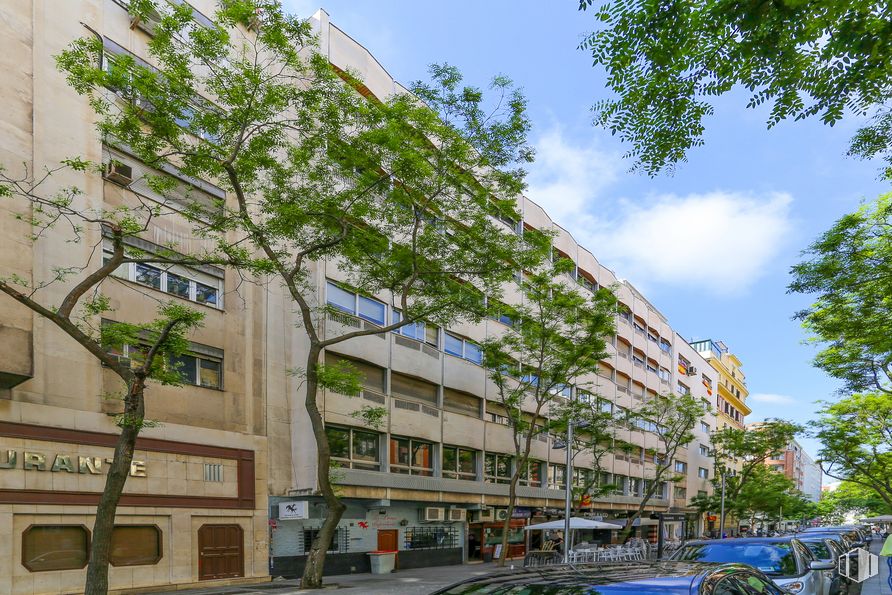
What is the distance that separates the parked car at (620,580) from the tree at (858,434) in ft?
124

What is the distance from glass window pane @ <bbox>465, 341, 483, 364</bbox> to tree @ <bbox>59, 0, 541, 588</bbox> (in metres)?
11.2

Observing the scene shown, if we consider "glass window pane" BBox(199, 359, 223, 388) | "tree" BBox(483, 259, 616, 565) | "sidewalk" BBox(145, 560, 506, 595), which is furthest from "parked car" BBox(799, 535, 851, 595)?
"glass window pane" BBox(199, 359, 223, 388)

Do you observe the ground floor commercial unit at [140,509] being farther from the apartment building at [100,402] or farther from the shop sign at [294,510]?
the shop sign at [294,510]

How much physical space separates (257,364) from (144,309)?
13.4ft

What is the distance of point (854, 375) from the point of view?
22.0m

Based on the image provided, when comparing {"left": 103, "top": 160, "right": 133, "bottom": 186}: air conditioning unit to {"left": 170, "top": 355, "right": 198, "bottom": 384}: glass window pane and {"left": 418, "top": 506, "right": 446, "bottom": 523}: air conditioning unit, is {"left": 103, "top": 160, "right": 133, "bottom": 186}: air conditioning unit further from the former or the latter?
{"left": 418, "top": 506, "right": 446, "bottom": 523}: air conditioning unit

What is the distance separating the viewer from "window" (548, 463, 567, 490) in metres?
36.9

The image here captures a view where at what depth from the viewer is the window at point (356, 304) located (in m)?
23.4

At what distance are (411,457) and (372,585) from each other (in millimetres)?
7516

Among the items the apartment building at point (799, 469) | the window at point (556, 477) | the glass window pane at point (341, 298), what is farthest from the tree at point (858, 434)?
the apartment building at point (799, 469)

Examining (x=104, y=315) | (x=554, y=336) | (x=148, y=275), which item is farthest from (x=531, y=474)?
(x=104, y=315)

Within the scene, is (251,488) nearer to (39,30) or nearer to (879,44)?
(39,30)

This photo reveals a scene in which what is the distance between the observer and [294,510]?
65.3ft

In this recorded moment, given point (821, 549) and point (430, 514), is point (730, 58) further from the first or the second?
point (430, 514)
